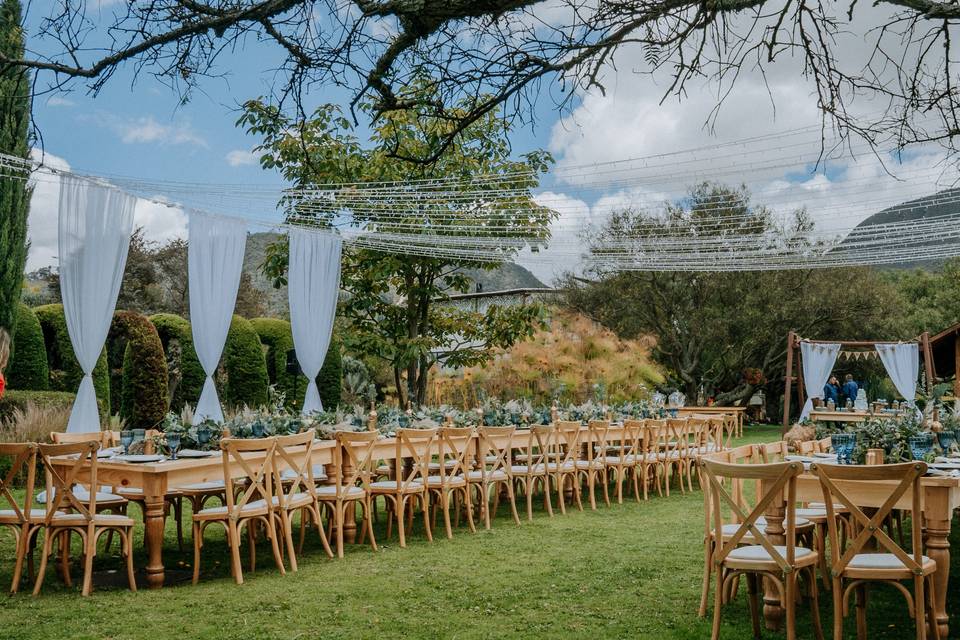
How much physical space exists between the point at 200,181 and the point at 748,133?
14.8 feet

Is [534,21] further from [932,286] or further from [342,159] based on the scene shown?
[932,286]

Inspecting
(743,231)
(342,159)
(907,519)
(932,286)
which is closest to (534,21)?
(907,519)

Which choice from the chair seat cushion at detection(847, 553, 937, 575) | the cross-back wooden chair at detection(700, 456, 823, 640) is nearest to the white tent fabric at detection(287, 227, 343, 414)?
the cross-back wooden chair at detection(700, 456, 823, 640)

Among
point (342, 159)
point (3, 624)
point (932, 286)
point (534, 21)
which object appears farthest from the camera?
point (932, 286)

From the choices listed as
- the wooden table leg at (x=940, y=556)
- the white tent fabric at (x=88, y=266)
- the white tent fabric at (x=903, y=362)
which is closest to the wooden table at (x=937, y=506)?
the wooden table leg at (x=940, y=556)

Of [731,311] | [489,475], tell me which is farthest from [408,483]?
[731,311]

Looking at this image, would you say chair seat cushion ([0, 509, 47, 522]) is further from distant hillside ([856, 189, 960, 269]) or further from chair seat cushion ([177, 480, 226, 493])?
distant hillside ([856, 189, 960, 269])

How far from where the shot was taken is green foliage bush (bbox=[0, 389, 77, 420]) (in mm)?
10055

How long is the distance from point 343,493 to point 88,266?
9.35 ft

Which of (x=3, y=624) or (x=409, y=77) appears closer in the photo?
(x=409, y=77)

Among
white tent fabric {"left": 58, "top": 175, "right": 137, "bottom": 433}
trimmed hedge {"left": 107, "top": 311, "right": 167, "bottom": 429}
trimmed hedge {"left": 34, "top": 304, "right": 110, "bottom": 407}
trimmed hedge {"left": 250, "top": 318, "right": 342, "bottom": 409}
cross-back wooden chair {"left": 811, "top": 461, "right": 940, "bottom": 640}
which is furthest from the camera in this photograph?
trimmed hedge {"left": 250, "top": 318, "right": 342, "bottom": 409}

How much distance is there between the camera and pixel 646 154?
23.9 ft

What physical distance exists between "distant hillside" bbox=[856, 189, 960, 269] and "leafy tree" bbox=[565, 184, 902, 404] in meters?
11.4

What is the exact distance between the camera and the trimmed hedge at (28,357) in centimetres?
1142
